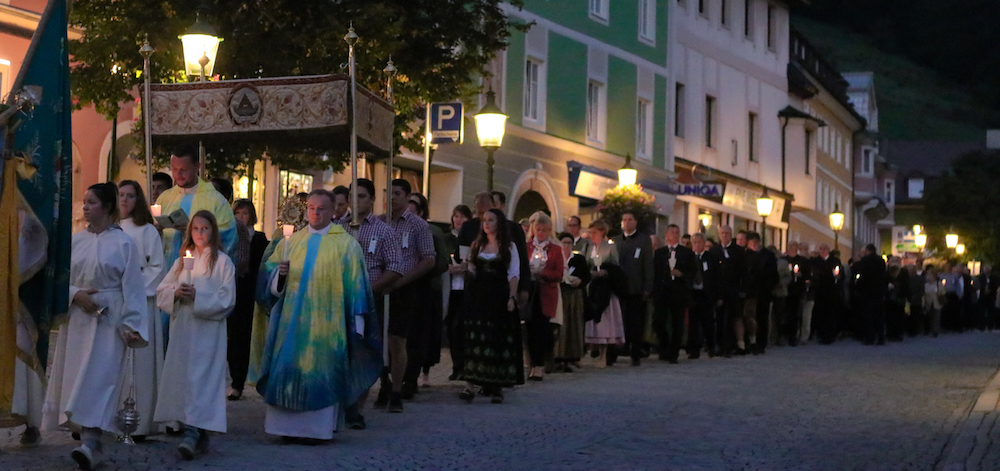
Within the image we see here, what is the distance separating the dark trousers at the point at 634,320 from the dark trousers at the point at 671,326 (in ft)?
1.78

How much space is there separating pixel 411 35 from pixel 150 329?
9.79 m

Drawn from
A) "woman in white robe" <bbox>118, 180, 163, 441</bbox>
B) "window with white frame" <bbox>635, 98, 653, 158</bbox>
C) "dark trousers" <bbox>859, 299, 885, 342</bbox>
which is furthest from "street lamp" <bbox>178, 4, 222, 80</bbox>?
"window with white frame" <bbox>635, 98, 653, 158</bbox>

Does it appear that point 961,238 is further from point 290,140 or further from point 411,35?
point 290,140

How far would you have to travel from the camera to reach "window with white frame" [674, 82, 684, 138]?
42.4 meters

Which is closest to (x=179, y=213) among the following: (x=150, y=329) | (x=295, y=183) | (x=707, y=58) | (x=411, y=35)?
(x=150, y=329)

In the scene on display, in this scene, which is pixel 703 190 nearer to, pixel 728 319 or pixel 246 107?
pixel 728 319

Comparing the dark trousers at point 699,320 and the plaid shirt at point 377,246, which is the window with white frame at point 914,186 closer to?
the dark trousers at point 699,320

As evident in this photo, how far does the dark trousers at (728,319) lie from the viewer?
22.8m

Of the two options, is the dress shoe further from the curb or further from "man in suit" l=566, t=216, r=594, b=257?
"man in suit" l=566, t=216, r=594, b=257

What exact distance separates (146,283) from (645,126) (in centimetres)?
3083

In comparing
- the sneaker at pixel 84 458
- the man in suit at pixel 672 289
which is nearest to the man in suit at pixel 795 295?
the man in suit at pixel 672 289

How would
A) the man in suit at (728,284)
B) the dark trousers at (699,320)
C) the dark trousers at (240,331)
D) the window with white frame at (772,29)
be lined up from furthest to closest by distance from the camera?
the window with white frame at (772,29) → the man in suit at (728,284) → the dark trousers at (699,320) → the dark trousers at (240,331)

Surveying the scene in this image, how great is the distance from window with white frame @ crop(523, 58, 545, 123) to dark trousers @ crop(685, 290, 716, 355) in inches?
486

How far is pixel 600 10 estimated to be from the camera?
3706 cm
